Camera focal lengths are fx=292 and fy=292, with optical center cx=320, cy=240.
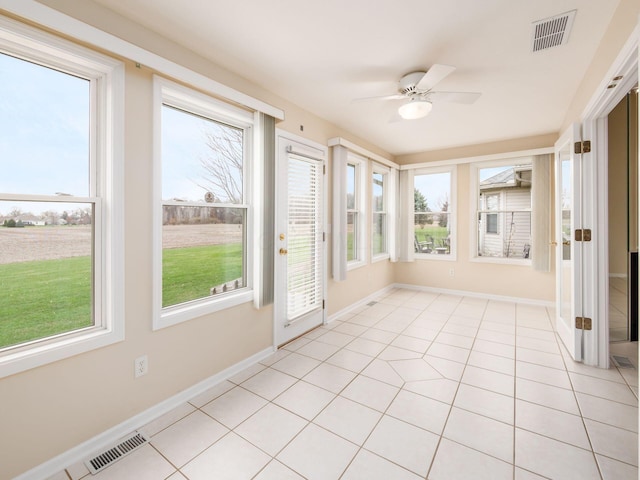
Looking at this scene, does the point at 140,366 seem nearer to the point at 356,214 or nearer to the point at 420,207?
the point at 356,214

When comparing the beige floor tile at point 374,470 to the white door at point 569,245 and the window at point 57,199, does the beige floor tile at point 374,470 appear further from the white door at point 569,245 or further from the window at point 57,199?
the white door at point 569,245

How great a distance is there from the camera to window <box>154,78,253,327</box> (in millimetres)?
2121

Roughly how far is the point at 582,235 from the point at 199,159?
3.35 meters

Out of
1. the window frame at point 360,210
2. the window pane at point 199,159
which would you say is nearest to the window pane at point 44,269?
the window pane at point 199,159

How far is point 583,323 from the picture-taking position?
2.63 metres

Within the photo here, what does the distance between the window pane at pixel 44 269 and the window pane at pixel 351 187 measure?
316 centimetres

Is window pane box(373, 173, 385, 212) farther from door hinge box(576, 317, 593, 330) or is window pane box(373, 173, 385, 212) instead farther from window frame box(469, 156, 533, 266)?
door hinge box(576, 317, 593, 330)

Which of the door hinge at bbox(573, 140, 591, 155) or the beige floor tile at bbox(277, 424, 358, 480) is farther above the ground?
the door hinge at bbox(573, 140, 591, 155)

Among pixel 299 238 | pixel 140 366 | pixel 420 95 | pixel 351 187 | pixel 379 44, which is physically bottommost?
pixel 140 366

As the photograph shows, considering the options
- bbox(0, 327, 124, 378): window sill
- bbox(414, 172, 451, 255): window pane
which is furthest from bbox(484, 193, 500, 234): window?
bbox(0, 327, 124, 378): window sill

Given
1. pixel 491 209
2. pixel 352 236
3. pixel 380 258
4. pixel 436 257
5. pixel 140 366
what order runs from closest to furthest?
pixel 140 366
pixel 352 236
pixel 491 209
pixel 380 258
pixel 436 257

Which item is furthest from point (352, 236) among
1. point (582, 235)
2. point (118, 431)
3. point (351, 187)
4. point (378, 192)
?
point (118, 431)

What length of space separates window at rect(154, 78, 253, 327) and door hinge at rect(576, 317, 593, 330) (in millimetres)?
3011

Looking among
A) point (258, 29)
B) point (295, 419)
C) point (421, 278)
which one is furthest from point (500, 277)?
Result: point (258, 29)
